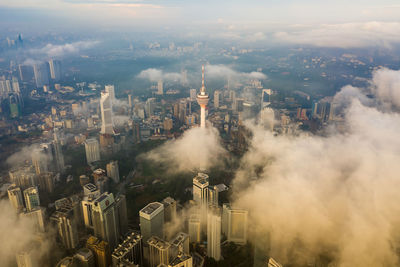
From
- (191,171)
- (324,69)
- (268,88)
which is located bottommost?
(191,171)

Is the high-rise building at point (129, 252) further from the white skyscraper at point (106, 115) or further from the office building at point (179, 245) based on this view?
the white skyscraper at point (106, 115)

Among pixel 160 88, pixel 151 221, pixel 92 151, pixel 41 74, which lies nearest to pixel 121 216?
pixel 151 221

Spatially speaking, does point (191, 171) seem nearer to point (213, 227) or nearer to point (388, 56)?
point (213, 227)

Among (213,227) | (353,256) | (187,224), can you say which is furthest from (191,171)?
(353,256)

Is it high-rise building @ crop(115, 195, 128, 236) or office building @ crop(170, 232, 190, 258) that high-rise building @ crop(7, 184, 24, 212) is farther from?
office building @ crop(170, 232, 190, 258)

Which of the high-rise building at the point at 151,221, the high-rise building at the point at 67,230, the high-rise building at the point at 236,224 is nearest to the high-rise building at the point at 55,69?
the high-rise building at the point at 67,230

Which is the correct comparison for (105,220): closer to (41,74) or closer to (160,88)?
(160,88)
